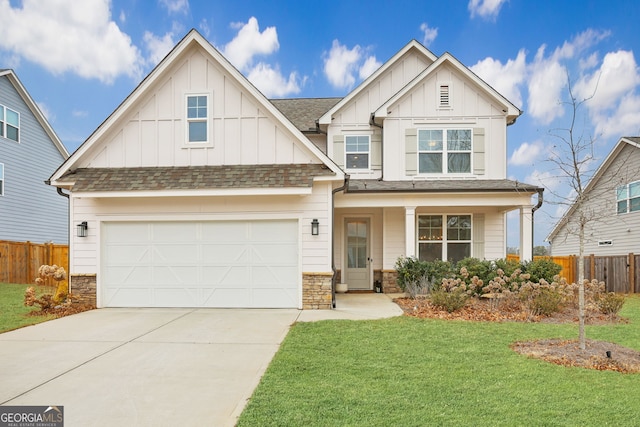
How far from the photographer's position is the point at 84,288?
10.4m

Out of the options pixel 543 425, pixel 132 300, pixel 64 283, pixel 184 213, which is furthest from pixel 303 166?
pixel 543 425

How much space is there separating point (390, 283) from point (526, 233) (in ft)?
14.7

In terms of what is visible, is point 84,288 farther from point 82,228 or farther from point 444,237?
point 444,237

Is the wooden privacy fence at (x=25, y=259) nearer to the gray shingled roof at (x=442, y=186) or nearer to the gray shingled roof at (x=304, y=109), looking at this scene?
the gray shingled roof at (x=304, y=109)

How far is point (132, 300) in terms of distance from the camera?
411 inches

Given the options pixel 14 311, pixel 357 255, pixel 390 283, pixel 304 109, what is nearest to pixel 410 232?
pixel 390 283

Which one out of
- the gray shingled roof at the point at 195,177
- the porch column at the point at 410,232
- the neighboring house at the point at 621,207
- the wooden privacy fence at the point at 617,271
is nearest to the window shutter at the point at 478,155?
the porch column at the point at 410,232

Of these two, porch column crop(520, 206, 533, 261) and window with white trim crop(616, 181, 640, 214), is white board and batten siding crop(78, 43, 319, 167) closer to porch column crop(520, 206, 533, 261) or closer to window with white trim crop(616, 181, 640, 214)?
porch column crop(520, 206, 533, 261)

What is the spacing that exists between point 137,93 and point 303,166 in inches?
184

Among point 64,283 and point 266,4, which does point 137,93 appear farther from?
point 266,4

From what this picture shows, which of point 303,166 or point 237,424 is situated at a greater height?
point 303,166

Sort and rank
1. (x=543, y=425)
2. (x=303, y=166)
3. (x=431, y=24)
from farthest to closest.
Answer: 1. (x=431, y=24)
2. (x=303, y=166)
3. (x=543, y=425)

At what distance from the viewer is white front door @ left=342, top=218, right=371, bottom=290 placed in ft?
46.0

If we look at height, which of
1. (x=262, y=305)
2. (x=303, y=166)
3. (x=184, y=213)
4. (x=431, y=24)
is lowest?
(x=262, y=305)
